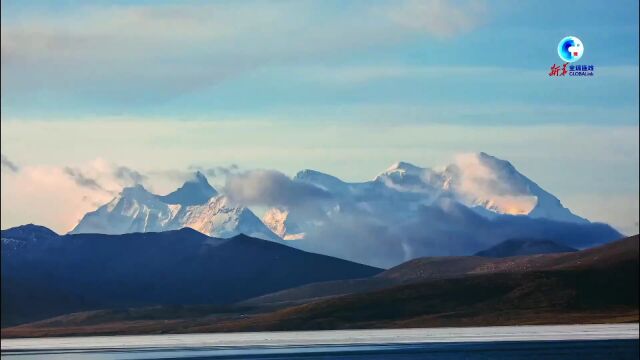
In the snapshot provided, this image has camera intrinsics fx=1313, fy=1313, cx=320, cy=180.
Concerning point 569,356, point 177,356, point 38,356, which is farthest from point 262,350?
point 569,356

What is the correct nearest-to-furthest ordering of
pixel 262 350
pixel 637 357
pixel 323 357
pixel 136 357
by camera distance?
pixel 637 357
pixel 323 357
pixel 136 357
pixel 262 350

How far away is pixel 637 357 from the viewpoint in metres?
120

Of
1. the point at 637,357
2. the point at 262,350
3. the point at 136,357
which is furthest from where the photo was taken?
the point at 262,350

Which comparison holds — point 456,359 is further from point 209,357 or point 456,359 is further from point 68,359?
point 68,359

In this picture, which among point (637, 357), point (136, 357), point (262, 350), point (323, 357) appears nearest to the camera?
point (637, 357)

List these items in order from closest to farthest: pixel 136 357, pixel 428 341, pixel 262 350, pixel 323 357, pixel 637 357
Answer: pixel 637 357
pixel 323 357
pixel 136 357
pixel 262 350
pixel 428 341

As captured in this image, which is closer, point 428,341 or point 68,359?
point 68,359

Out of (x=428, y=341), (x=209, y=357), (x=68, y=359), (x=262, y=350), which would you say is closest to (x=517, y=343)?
(x=428, y=341)

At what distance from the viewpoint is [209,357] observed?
135500 mm

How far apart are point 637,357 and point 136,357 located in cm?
5267

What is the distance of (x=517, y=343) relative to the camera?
6225 inches

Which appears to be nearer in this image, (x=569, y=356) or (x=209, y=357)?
(x=569, y=356)

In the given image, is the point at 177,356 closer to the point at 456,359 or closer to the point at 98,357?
the point at 98,357

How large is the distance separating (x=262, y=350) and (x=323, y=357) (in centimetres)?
2417
